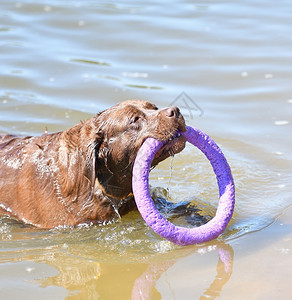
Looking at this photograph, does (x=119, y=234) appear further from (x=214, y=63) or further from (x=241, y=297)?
(x=214, y=63)

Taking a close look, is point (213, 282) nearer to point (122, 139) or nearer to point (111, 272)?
point (111, 272)

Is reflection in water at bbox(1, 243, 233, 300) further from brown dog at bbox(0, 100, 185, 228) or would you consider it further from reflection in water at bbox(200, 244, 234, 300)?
brown dog at bbox(0, 100, 185, 228)

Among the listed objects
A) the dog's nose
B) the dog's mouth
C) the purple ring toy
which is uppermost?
the dog's nose

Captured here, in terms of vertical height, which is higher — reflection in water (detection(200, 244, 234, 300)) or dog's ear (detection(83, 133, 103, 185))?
dog's ear (detection(83, 133, 103, 185))

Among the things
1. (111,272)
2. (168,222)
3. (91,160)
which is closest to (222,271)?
(168,222)

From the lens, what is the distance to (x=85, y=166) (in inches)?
240

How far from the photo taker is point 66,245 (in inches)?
242

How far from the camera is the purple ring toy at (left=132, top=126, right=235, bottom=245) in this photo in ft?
18.6

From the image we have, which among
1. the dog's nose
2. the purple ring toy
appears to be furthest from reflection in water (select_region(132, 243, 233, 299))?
the dog's nose

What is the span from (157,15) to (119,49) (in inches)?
90.3

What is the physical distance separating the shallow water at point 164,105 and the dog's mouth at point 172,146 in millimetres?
818

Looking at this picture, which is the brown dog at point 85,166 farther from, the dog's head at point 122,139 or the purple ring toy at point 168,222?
the purple ring toy at point 168,222

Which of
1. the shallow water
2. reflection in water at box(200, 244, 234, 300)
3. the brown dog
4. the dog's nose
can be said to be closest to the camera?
reflection in water at box(200, 244, 234, 300)

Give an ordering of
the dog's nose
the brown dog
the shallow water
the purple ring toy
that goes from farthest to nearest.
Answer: the brown dog
the dog's nose
the purple ring toy
the shallow water
